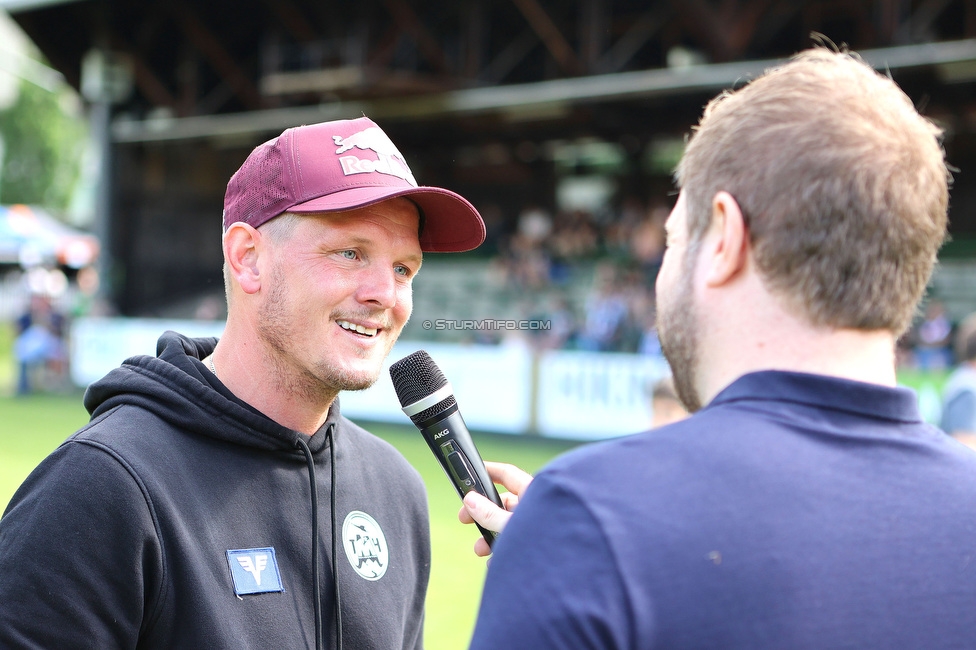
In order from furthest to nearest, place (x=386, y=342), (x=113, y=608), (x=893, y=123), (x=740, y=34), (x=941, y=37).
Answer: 1. (x=941, y=37)
2. (x=740, y=34)
3. (x=386, y=342)
4. (x=113, y=608)
5. (x=893, y=123)

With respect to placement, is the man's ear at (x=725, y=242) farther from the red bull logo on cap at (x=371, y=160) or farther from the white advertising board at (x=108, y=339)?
the white advertising board at (x=108, y=339)

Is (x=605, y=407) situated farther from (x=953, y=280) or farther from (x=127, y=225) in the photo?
(x=127, y=225)

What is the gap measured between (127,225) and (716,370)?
80.1 feet

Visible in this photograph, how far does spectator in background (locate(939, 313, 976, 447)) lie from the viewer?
18.6 ft

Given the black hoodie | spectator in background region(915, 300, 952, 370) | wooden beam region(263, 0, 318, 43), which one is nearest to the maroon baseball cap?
the black hoodie

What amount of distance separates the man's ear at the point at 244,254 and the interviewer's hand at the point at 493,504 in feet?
2.21

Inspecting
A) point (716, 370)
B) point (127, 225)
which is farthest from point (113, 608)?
point (127, 225)

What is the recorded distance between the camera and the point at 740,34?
53.8ft

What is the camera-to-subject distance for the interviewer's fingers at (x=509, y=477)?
1770mm

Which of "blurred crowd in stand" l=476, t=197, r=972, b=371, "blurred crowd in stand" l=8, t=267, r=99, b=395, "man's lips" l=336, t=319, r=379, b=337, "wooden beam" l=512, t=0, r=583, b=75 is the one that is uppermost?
"wooden beam" l=512, t=0, r=583, b=75

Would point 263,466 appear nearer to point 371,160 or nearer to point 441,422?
point 441,422

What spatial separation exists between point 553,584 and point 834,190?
0.58 metres

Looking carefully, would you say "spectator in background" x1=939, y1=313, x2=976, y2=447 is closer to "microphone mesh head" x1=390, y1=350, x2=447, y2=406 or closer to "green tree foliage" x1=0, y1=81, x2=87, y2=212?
"microphone mesh head" x1=390, y1=350, x2=447, y2=406

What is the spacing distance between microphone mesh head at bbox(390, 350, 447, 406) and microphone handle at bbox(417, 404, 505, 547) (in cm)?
7
